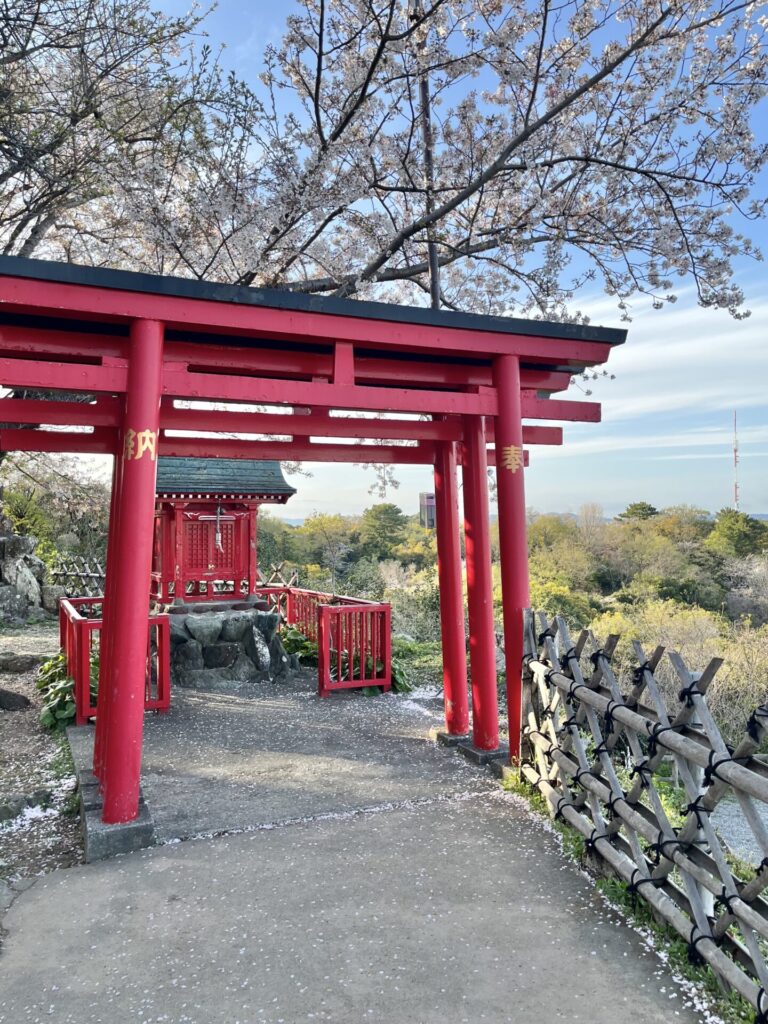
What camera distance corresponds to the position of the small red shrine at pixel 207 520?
1036cm

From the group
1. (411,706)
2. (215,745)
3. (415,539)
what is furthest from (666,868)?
(415,539)

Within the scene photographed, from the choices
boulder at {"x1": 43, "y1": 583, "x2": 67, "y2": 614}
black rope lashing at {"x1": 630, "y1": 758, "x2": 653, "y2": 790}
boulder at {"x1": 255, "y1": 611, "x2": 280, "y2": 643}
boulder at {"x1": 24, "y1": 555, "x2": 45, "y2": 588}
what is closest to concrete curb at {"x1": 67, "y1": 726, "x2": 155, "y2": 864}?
black rope lashing at {"x1": 630, "y1": 758, "x2": 653, "y2": 790}

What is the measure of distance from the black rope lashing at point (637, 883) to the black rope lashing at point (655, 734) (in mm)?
533

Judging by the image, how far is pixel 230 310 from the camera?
3.97 meters

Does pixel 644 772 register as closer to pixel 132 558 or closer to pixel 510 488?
pixel 510 488

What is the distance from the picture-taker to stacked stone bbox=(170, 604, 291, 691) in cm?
865

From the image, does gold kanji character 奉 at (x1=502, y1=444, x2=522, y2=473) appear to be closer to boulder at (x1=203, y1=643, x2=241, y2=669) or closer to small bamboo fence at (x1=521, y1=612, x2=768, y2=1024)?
small bamboo fence at (x1=521, y1=612, x2=768, y2=1024)

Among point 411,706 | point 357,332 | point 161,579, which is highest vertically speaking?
point 357,332

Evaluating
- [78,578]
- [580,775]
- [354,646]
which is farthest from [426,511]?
[580,775]

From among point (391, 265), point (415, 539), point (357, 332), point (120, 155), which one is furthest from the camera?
point (415, 539)

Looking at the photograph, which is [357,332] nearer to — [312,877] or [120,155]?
[312,877]

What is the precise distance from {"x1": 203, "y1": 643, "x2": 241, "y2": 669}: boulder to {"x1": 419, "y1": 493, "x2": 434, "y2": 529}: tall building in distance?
32.0m

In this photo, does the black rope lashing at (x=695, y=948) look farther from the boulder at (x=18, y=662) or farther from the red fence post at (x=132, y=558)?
the boulder at (x=18, y=662)

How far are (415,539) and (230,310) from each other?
33776 millimetres
